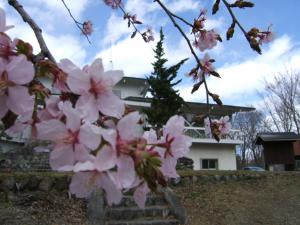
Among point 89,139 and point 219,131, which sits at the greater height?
point 219,131

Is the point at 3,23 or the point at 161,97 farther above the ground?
the point at 161,97

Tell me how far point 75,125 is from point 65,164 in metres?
0.07

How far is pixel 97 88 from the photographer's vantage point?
2.35ft

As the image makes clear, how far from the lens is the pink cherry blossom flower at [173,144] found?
80cm

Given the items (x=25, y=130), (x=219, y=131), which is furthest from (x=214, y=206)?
(x=25, y=130)

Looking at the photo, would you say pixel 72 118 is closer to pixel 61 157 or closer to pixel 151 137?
pixel 61 157

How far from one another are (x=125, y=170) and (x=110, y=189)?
7 centimetres

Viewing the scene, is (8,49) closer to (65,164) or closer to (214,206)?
(65,164)

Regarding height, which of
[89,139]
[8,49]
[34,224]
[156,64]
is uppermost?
[156,64]

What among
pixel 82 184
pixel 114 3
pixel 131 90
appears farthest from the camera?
pixel 131 90

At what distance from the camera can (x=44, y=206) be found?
5.84 m

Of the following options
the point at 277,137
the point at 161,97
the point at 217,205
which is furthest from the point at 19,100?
the point at 161,97

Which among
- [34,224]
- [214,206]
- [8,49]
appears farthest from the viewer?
[214,206]

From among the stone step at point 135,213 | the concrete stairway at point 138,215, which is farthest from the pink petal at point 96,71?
the stone step at point 135,213
